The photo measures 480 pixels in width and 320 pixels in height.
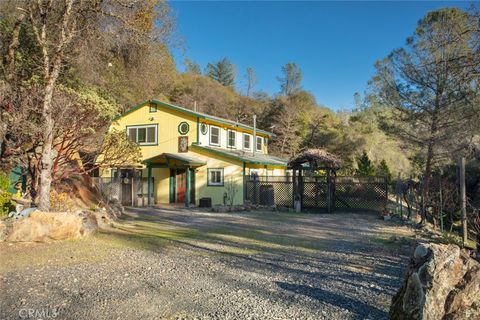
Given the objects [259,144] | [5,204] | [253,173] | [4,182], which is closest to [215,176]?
[253,173]

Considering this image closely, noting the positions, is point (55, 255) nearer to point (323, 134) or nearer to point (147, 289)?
point (147, 289)

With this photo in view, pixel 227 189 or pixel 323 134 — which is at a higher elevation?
pixel 323 134

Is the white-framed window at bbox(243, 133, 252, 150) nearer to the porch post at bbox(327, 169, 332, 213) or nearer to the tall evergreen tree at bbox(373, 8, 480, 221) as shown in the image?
the porch post at bbox(327, 169, 332, 213)

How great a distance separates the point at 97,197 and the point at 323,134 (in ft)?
79.2

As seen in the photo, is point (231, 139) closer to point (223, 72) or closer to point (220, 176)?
point (220, 176)

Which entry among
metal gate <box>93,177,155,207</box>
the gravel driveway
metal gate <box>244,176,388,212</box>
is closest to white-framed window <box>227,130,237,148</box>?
metal gate <box>244,176,388,212</box>

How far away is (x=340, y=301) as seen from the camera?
165 inches

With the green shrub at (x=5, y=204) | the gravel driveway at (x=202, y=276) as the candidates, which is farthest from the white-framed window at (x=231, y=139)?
the green shrub at (x=5, y=204)

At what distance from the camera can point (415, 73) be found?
14.6 meters

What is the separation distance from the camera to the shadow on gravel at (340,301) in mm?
3824

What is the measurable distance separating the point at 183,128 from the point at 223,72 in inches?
1387

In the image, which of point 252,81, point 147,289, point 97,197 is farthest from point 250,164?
point 252,81

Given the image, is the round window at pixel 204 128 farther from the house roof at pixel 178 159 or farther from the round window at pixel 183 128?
the house roof at pixel 178 159

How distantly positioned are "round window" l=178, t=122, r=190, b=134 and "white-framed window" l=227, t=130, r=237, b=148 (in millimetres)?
3173
